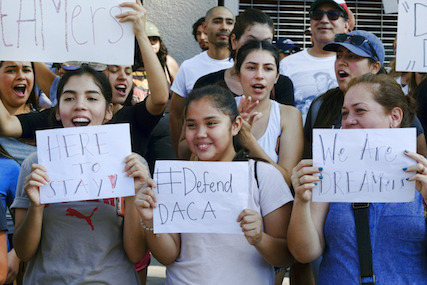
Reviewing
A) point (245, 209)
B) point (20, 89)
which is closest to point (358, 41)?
point (245, 209)

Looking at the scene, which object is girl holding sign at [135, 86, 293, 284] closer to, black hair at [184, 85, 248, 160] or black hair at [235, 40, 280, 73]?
black hair at [184, 85, 248, 160]

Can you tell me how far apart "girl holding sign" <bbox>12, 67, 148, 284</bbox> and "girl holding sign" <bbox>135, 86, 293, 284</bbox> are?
135 mm

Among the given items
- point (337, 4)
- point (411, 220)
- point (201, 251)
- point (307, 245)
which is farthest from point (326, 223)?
point (337, 4)

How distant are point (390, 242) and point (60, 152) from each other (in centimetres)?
145

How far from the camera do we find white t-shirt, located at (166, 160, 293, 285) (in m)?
3.18

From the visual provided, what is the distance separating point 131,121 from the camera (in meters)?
4.03

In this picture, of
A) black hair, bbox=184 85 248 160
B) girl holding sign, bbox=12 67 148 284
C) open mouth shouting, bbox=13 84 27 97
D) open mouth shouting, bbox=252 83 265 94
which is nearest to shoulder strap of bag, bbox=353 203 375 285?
black hair, bbox=184 85 248 160

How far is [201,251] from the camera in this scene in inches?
126

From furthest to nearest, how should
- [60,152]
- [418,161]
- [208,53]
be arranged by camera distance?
[208,53]
[60,152]
[418,161]

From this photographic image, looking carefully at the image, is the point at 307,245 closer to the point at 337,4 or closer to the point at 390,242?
the point at 390,242

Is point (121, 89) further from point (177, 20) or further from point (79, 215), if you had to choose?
point (177, 20)

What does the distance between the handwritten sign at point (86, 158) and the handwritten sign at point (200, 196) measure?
0.16 metres

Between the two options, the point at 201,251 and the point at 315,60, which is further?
the point at 315,60

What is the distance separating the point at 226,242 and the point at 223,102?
663 millimetres
